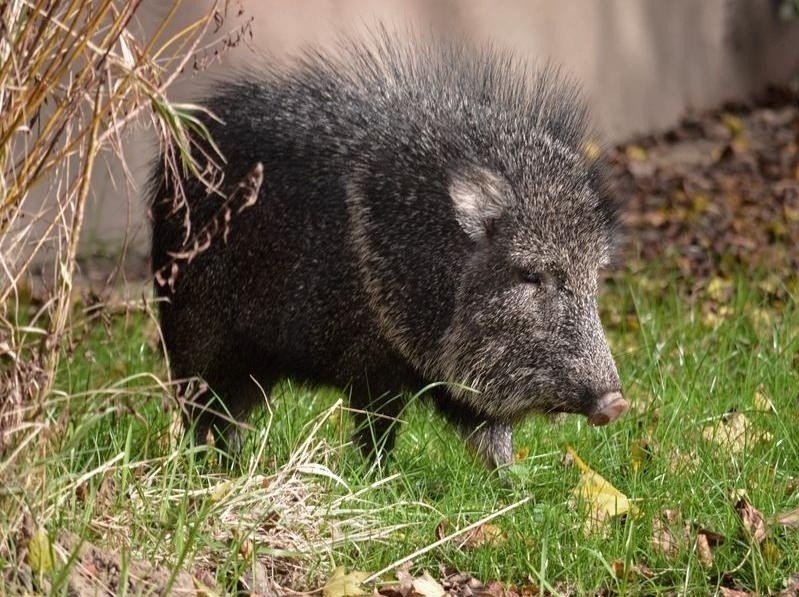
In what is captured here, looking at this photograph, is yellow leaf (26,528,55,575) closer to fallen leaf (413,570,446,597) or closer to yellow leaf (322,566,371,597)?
yellow leaf (322,566,371,597)

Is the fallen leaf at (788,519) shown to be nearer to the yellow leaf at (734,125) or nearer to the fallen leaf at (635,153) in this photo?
the fallen leaf at (635,153)

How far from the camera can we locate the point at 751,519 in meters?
3.60

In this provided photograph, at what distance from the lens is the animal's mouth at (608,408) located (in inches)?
152

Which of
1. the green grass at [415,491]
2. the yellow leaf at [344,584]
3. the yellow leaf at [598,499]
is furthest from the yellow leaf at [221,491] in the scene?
the yellow leaf at [598,499]

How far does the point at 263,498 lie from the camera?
338cm

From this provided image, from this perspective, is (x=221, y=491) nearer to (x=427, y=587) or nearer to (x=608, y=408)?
(x=427, y=587)

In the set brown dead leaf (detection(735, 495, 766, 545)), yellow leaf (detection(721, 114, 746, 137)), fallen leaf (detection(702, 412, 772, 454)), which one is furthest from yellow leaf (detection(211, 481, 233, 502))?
yellow leaf (detection(721, 114, 746, 137))

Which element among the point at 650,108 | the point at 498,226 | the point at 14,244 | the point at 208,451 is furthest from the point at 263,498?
the point at 650,108

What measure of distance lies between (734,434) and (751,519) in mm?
739

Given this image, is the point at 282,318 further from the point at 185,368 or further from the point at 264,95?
the point at 264,95

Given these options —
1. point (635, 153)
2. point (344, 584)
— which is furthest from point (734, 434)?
point (635, 153)

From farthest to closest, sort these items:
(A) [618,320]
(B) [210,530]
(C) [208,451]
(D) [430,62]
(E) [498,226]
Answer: (A) [618,320]
(D) [430,62]
(E) [498,226]
(C) [208,451]
(B) [210,530]

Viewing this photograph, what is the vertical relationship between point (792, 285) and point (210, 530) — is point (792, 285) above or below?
above

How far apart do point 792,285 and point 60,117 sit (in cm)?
426
